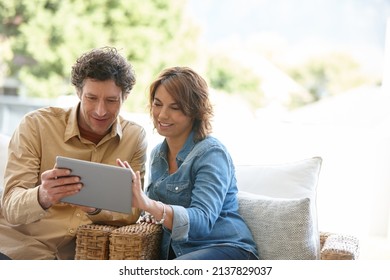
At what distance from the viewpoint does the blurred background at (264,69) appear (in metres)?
3.59

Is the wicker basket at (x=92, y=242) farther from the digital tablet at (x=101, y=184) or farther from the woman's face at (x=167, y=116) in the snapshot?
the woman's face at (x=167, y=116)

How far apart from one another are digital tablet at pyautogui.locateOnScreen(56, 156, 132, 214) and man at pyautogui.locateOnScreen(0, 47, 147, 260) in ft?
0.74

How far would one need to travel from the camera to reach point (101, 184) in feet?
6.81

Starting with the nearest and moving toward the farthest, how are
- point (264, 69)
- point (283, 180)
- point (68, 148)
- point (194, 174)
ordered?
point (194, 174)
point (68, 148)
point (283, 180)
point (264, 69)

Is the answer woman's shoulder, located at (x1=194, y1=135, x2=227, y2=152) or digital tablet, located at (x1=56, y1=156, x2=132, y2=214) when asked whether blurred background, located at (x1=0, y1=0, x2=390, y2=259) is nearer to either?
woman's shoulder, located at (x1=194, y1=135, x2=227, y2=152)

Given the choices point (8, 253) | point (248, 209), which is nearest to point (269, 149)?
point (248, 209)

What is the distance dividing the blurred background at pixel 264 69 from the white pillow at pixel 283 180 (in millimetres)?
355

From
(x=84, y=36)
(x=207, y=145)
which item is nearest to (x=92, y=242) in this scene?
(x=207, y=145)

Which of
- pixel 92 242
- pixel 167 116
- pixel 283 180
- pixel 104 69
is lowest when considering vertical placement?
pixel 92 242

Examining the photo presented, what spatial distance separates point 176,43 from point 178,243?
10.9 m

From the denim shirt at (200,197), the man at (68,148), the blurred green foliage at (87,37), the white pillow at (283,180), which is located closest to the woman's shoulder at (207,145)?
the denim shirt at (200,197)

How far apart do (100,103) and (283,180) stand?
2.72ft

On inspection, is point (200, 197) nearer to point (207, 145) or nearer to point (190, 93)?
point (207, 145)
